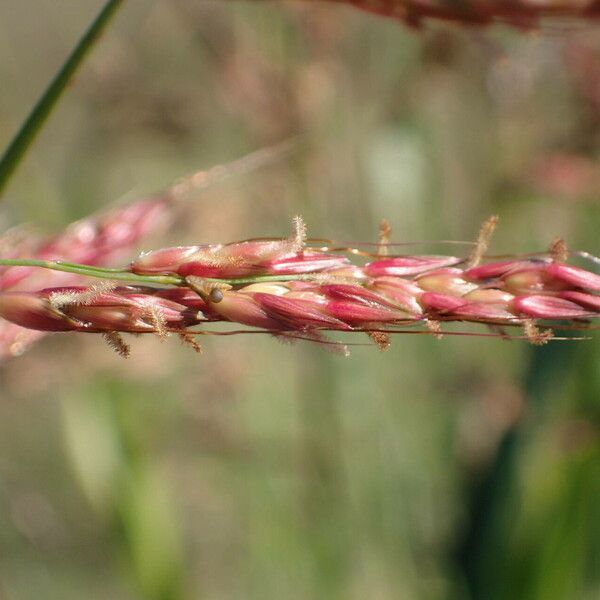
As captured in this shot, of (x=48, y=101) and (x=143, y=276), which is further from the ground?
(x=48, y=101)

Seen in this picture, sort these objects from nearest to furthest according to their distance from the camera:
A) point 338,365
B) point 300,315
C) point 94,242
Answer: point 300,315, point 94,242, point 338,365

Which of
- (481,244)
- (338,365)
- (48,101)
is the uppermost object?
(48,101)

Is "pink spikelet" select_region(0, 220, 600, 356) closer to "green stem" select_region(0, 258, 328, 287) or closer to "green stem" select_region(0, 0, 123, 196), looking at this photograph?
"green stem" select_region(0, 258, 328, 287)

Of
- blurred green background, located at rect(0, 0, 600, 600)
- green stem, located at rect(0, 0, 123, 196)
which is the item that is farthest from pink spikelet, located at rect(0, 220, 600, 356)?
blurred green background, located at rect(0, 0, 600, 600)

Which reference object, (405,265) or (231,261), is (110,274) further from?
(405,265)

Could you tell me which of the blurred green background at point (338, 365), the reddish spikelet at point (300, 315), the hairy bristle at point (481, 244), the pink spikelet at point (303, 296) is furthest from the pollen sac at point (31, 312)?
the blurred green background at point (338, 365)

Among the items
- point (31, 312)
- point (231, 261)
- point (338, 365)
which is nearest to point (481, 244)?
point (231, 261)
